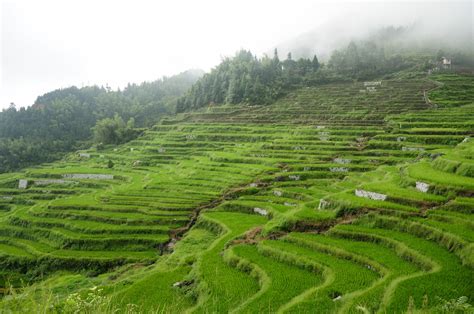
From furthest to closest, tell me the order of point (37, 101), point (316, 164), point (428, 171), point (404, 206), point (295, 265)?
point (37, 101) < point (316, 164) < point (428, 171) < point (404, 206) < point (295, 265)

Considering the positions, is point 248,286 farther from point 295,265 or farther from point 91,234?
point 91,234

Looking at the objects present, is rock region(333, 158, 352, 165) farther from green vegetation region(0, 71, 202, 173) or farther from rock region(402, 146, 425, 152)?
green vegetation region(0, 71, 202, 173)

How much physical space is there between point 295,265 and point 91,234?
64.5 ft

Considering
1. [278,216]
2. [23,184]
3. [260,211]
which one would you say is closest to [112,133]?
[23,184]

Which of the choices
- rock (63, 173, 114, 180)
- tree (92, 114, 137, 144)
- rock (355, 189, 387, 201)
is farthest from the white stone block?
tree (92, 114, 137, 144)

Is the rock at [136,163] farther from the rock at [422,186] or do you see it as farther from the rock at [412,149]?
the rock at [422,186]

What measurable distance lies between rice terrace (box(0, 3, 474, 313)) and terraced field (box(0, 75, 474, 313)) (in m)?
0.13

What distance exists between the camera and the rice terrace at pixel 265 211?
49.2ft

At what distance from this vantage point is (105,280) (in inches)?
918

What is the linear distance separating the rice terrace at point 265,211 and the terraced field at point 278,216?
13 centimetres

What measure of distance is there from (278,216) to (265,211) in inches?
186

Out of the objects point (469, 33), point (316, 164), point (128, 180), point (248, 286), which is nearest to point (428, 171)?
point (316, 164)

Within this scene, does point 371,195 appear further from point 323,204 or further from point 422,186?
point 422,186

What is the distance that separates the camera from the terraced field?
51.8ft
